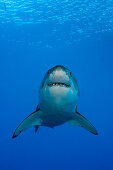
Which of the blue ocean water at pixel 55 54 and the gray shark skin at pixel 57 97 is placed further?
the blue ocean water at pixel 55 54

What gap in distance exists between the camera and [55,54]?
46.5 metres

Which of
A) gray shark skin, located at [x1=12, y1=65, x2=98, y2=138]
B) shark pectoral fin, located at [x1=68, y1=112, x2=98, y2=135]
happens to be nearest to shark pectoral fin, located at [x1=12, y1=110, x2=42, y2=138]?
gray shark skin, located at [x1=12, y1=65, x2=98, y2=138]

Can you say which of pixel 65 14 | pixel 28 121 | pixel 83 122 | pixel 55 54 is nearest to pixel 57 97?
pixel 28 121

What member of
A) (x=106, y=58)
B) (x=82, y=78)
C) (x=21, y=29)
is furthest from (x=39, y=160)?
(x=21, y=29)

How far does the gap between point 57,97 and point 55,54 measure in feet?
141

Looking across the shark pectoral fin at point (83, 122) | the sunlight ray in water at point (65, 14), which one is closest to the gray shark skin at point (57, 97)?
the shark pectoral fin at point (83, 122)

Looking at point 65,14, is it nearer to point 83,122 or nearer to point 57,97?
point 83,122

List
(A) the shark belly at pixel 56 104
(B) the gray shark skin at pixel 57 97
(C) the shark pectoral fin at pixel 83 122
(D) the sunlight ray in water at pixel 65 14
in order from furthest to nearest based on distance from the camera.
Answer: (D) the sunlight ray in water at pixel 65 14 < (C) the shark pectoral fin at pixel 83 122 < (A) the shark belly at pixel 56 104 < (B) the gray shark skin at pixel 57 97

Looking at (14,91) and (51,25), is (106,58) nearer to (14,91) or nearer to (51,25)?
(51,25)

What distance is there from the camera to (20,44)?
134 ft

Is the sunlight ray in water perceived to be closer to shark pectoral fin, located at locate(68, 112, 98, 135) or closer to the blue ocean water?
the blue ocean water

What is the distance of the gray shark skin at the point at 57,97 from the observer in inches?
149

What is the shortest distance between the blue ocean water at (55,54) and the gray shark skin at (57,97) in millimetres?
18961

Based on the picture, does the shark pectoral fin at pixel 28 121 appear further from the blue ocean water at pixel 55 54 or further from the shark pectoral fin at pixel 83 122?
the blue ocean water at pixel 55 54
